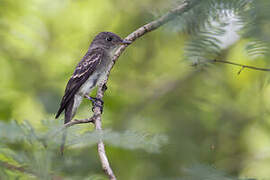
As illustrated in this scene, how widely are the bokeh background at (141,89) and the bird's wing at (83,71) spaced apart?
198 mm

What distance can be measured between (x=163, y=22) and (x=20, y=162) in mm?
925

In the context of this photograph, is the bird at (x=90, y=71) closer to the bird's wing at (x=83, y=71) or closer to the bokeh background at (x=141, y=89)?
the bird's wing at (x=83, y=71)

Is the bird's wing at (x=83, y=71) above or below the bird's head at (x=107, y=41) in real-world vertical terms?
below

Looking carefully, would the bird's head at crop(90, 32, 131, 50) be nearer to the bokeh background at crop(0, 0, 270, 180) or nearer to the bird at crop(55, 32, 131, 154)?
the bird at crop(55, 32, 131, 154)

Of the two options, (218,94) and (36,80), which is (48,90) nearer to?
(36,80)

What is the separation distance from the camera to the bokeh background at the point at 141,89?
10.5 ft

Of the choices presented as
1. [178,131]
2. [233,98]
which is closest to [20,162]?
[178,131]

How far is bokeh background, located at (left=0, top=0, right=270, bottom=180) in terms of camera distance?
321 cm

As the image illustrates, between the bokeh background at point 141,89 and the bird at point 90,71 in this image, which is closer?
the bokeh background at point 141,89

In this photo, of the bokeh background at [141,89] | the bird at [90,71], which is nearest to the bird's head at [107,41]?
the bird at [90,71]

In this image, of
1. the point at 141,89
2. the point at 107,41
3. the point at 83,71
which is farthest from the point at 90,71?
the point at 141,89

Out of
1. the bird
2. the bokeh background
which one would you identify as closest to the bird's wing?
the bird

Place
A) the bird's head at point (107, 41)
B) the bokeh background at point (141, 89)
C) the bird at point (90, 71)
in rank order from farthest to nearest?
the bird's head at point (107, 41) → the bird at point (90, 71) → the bokeh background at point (141, 89)

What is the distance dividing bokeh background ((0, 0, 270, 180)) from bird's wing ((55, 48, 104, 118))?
198 millimetres
